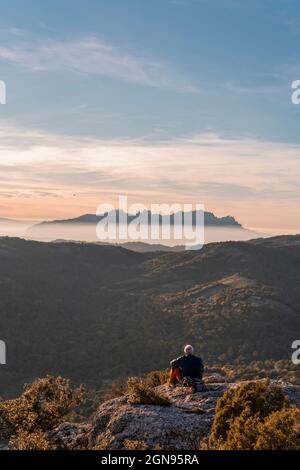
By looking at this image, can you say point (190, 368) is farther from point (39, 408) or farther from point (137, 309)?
point (137, 309)

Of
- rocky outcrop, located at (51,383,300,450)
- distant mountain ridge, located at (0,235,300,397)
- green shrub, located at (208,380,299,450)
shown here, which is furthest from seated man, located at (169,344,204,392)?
distant mountain ridge, located at (0,235,300,397)

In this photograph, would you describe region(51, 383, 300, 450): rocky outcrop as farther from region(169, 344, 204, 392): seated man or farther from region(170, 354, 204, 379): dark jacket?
region(170, 354, 204, 379): dark jacket

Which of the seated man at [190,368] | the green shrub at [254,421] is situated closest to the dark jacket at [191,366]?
the seated man at [190,368]

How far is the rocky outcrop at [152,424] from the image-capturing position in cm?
1218

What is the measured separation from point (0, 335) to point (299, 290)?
6678cm

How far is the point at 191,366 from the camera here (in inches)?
596

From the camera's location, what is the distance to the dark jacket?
15.1 metres

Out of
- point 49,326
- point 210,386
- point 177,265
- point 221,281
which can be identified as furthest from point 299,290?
point 210,386

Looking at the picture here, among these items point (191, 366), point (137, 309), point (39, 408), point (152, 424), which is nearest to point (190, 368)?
point (191, 366)

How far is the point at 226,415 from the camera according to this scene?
38.0 ft

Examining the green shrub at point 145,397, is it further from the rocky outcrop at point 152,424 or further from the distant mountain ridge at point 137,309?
the distant mountain ridge at point 137,309

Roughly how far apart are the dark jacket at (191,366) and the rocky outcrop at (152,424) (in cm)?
52

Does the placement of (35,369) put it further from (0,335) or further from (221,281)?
(221,281)

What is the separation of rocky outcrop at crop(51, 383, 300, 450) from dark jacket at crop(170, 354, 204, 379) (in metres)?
0.52
